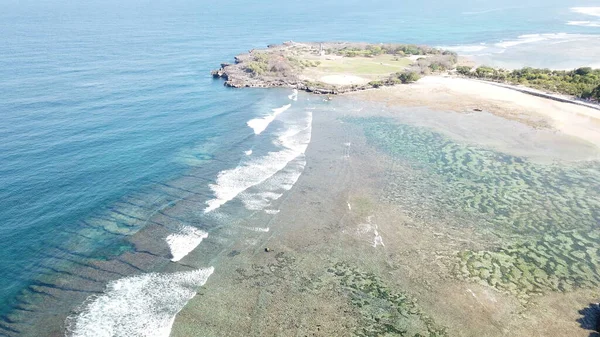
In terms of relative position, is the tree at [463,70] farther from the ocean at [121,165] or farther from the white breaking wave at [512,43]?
the white breaking wave at [512,43]

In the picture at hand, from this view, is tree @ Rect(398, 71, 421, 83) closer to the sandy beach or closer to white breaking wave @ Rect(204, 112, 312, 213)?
the sandy beach

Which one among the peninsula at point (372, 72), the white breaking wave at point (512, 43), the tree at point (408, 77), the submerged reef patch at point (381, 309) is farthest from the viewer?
the white breaking wave at point (512, 43)

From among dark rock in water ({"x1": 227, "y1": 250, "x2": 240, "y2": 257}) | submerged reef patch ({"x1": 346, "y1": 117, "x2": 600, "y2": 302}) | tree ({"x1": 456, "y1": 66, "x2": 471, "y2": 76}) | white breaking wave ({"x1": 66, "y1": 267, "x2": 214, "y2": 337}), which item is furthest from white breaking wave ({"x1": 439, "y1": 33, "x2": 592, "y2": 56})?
white breaking wave ({"x1": 66, "y1": 267, "x2": 214, "y2": 337})

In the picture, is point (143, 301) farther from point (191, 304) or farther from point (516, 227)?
point (516, 227)

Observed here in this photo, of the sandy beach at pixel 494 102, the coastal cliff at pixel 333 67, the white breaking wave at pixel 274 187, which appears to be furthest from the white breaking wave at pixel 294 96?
the white breaking wave at pixel 274 187

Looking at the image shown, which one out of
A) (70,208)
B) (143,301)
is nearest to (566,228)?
(143,301)
